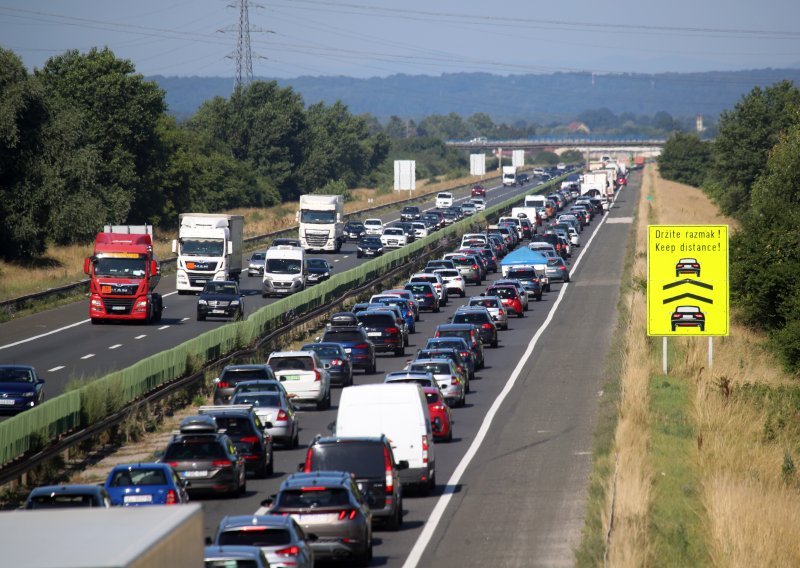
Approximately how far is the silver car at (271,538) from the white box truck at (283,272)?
150 ft

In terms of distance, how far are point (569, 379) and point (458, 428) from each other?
8.90 m

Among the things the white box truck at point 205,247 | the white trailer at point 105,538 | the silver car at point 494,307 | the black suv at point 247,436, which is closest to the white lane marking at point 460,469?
the silver car at point 494,307

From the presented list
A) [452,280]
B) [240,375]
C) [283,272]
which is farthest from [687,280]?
[452,280]

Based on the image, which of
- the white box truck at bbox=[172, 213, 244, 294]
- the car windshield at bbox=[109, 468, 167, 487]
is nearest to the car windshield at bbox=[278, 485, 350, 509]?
the car windshield at bbox=[109, 468, 167, 487]

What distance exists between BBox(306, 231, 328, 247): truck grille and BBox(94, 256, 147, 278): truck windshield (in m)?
34.2

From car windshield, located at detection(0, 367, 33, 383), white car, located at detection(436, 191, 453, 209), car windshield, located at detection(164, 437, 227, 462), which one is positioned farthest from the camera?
white car, located at detection(436, 191, 453, 209)

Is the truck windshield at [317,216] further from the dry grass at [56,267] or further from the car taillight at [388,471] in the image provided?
the car taillight at [388,471]

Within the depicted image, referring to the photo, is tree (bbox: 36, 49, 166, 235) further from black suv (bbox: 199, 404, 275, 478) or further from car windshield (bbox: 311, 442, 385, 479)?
car windshield (bbox: 311, 442, 385, 479)

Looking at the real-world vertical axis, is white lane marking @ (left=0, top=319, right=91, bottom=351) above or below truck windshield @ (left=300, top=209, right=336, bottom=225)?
below

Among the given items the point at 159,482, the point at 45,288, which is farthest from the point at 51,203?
the point at 159,482

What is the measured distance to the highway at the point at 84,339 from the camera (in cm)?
4184

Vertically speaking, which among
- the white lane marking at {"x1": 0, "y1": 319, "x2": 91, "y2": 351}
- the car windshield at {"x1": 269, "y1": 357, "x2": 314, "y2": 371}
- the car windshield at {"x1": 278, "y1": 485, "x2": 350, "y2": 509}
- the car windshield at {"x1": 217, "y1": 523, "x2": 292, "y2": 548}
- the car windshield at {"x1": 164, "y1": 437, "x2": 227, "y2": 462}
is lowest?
the white lane marking at {"x1": 0, "y1": 319, "x2": 91, "y2": 351}

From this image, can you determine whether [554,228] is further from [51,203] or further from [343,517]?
[343,517]

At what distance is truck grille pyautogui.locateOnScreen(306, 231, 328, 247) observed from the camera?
86125 mm
